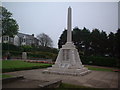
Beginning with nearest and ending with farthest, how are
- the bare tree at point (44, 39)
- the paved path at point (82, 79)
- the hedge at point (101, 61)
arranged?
the paved path at point (82, 79), the hedge at point (101, 61), the bare tree at point (44, 39)

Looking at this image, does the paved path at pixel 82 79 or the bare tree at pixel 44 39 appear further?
the bare tree at pixel 44 39

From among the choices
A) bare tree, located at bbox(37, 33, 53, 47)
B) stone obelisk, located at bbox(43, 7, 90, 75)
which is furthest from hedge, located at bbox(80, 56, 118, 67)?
bare tree, located at bbox(37, 33, 53, 47)

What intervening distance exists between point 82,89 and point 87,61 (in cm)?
2617

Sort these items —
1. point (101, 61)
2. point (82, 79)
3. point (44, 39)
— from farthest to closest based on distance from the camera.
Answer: point (44, 39) < point (101, 61) < point (82, 79)

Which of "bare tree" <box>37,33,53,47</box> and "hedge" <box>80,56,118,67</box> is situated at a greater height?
"bare tree" <box>37,33,53,47</box>

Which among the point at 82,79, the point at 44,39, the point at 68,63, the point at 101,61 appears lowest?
the point at 101,61

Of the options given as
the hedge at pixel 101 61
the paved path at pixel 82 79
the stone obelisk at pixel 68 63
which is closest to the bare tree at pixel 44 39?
the hedge at pixel 101 61

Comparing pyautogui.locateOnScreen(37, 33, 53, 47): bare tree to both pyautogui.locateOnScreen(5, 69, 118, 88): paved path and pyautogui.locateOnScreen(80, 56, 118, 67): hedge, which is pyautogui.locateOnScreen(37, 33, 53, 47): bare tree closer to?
pyautogui.locateOnScreen(80, 56, 118, 67): hedge

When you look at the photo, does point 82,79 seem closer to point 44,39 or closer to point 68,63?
point 68,63

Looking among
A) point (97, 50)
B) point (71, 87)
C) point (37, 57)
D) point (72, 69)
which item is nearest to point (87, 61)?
point (97, 50)

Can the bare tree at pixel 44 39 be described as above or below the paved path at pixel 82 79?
above

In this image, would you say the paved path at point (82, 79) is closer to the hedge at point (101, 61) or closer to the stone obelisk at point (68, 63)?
the stone obelisk at point (68, 63)

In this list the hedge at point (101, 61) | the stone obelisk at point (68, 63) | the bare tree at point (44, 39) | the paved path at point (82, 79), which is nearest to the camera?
the paved path at point (82, 79)

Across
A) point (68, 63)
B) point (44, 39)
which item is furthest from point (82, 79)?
point (44, 39)
